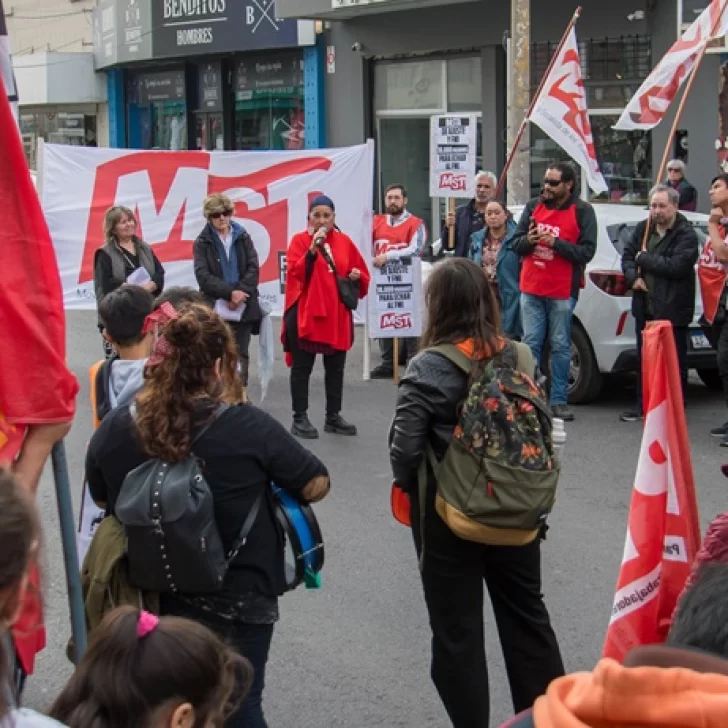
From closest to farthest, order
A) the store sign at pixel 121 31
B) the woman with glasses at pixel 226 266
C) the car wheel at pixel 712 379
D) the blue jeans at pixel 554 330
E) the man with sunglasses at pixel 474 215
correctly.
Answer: the blue jeans at pixel 554 330 → the woman with glasses at pixel 226 266 → the car wheel at pixel 712 379 → the man with sunglasses at pixel 474 215 → the store sign at pixel 121 31

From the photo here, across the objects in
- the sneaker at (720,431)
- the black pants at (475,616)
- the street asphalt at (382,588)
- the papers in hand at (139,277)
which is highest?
the papers in hand at (139,277)

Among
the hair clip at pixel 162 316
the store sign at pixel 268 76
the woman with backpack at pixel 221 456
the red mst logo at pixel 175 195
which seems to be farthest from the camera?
the store sign at pixel 268 76

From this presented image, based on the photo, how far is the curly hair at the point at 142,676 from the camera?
A: 2379 millimetres

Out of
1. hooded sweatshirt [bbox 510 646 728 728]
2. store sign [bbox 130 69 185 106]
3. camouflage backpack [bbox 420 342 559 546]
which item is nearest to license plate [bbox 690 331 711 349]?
camouflage backpack [bbox 420 342 559 546]

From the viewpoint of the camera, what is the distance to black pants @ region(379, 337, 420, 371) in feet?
41.0

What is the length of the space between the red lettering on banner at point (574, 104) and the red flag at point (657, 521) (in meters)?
8.00

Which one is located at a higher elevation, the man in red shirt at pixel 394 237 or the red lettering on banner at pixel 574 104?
the red lettering on banner at pixel 574 104

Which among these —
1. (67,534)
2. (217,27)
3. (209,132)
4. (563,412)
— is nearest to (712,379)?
(563,412)

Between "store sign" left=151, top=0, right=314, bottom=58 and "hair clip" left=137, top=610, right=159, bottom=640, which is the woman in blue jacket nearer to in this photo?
"hair clip" left=137, top=610, right=159, bottom=640

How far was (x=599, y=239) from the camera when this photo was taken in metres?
10.8

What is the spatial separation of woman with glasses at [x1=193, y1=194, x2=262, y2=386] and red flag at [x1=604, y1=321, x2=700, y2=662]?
675 cm

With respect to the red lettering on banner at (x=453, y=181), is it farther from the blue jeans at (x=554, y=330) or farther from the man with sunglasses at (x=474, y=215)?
the blue jeans at (x=554, y=330)

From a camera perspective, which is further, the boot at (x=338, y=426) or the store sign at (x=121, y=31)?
the store sign at (x=121, y=31)

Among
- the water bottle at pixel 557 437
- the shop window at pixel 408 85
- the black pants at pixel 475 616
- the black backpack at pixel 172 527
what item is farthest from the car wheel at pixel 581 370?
the shop window at pixel 408 85
